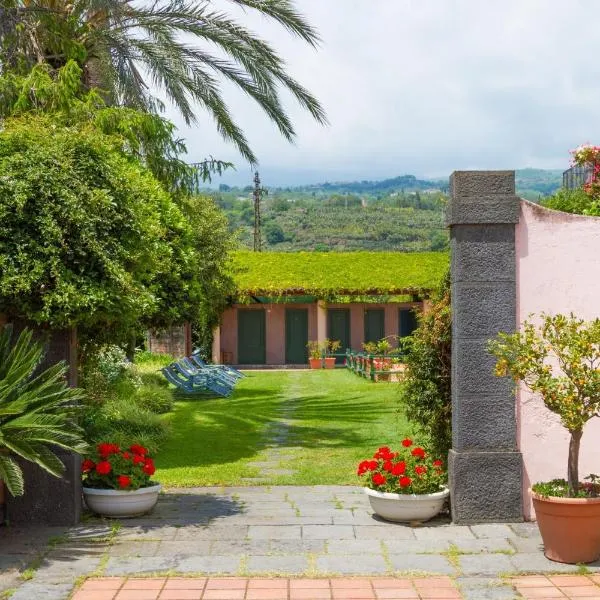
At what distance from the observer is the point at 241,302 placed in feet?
97.6

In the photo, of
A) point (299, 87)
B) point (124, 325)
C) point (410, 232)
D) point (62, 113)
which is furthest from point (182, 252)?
point (410, 232)

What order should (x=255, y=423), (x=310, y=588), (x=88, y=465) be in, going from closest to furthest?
(x=310, y=588) → (x=88, y=465) → (x=255, y=423)

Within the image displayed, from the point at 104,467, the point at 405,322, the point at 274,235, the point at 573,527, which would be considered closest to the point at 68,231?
the point at 104,467

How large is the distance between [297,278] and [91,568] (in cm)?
2364

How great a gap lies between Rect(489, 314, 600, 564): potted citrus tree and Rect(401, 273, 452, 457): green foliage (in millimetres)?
1598

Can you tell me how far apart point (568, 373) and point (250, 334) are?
24.6 m

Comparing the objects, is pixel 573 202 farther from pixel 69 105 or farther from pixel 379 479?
pixel 69 105

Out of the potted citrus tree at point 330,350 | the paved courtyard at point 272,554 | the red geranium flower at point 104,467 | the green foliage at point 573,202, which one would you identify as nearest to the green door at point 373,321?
the potted citrus tree at point 330,350

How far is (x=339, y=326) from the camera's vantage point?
30875 millimetres

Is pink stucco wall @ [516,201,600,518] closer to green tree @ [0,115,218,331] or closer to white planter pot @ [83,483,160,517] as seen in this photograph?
white planter pot @ [83,483,160,517]

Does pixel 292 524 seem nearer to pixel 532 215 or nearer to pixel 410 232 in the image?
pixel 532 215

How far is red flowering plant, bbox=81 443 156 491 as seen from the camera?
7945mm

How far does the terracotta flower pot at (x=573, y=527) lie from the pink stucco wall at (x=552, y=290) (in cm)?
117

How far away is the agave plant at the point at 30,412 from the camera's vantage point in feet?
22.2
